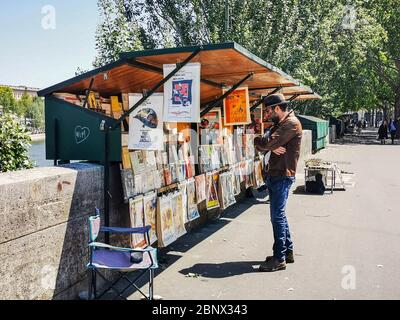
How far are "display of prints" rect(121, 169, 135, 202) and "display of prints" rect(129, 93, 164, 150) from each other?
0.26m

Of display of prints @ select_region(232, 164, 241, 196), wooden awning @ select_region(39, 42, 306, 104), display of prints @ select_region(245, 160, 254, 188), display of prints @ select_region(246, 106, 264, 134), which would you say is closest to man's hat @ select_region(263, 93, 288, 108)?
wooden awning @ select_region(39, 42, 306, 104)

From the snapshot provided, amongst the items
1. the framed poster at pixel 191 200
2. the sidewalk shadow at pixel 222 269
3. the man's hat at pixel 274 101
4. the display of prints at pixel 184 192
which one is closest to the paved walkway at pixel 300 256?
the sidewalk shadow at pixel 222 269

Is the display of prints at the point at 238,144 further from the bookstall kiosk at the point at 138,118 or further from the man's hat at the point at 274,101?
the man's hat at the point at 274,101

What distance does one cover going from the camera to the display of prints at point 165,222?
203 inches

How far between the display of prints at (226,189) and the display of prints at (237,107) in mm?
890

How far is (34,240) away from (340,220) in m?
5.79

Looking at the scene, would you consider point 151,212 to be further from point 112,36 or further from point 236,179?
point 112,36

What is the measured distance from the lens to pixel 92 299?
4258mm

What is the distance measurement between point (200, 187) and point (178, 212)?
0.96m

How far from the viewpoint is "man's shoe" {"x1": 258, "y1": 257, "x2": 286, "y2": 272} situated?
5.33 metres

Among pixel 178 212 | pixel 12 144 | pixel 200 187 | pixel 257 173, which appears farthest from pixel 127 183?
pixel 257 173

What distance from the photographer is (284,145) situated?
5.34 m

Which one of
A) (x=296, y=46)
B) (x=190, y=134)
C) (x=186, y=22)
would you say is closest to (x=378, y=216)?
(x=190, y=134)

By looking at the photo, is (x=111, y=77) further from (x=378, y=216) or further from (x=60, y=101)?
(x=378, y=216)
